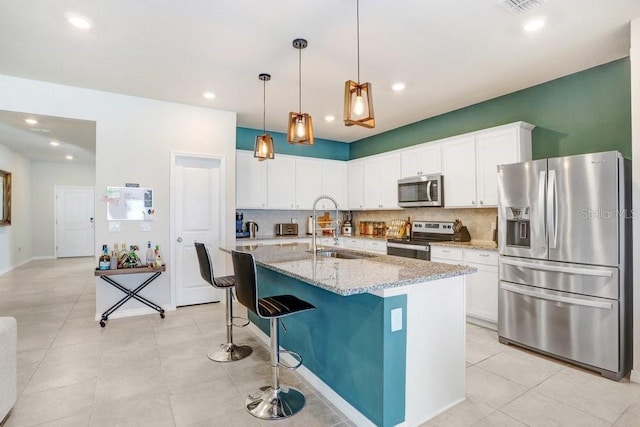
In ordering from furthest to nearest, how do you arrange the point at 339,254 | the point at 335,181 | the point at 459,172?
the point at 335,181 < the point at 459,172 < the point at 339,254

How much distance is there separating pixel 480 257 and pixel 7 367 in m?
4.16

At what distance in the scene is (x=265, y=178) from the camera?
18.3ft

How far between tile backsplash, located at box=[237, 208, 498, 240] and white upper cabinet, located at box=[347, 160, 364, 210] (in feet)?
1.23

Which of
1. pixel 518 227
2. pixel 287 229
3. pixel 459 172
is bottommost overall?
pixel 287 229

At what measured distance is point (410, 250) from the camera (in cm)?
462

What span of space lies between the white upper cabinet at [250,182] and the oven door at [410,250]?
220 cm

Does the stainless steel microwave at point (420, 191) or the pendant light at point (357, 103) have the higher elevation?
the pendant light at point (357, 103)

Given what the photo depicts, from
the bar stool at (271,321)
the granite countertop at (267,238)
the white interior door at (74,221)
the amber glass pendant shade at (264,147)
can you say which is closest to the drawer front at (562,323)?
the bar stool at (271,321)

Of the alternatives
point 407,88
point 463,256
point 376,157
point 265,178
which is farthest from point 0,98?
point 463,256

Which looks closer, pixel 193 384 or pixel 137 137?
pixel 193 384

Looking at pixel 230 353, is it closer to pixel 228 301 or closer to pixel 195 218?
pixel 228 301

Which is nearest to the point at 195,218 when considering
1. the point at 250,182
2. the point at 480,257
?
the point at 250,182

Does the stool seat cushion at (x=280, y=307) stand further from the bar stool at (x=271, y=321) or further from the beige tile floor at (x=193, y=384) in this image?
the beige tile floor at (x=193, y=384)

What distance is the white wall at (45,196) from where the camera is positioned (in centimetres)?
906
